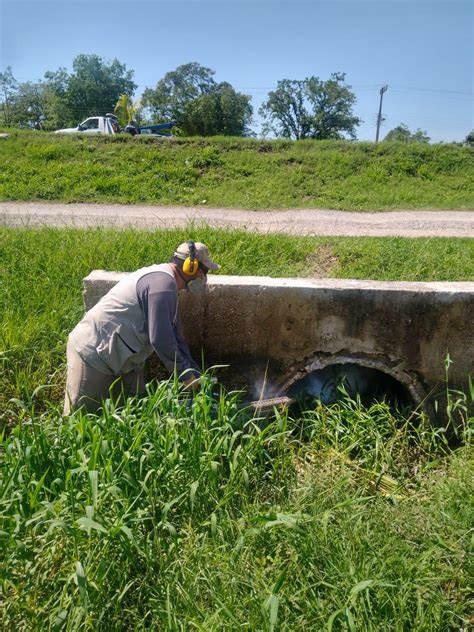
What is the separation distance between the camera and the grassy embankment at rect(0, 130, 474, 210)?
404 inches

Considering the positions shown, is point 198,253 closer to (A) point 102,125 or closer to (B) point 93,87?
(A) point 102,125

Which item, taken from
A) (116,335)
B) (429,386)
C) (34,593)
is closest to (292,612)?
(34,593)

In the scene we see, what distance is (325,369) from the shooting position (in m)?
4.49

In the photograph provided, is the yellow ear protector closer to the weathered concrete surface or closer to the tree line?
the weathered concrete surface

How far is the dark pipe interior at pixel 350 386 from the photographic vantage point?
14.3ft

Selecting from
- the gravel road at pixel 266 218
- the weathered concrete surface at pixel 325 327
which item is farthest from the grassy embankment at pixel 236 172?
the weathered concrete surface at pixel 325 327

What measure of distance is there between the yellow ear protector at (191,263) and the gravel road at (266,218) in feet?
14.3

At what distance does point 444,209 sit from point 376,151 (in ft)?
9.56

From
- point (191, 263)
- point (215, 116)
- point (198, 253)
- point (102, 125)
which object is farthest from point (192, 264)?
point (215, 116)

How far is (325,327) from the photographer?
408 cm

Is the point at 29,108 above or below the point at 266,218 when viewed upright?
above

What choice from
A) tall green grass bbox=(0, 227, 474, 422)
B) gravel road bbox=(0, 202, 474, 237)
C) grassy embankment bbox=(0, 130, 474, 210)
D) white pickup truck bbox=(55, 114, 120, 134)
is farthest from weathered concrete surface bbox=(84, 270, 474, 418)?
white pickup truck bbox=(55, 114, 120, 134)

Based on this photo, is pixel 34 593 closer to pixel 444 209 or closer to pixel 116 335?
pixel 116 335

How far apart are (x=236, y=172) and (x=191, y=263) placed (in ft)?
28.2
